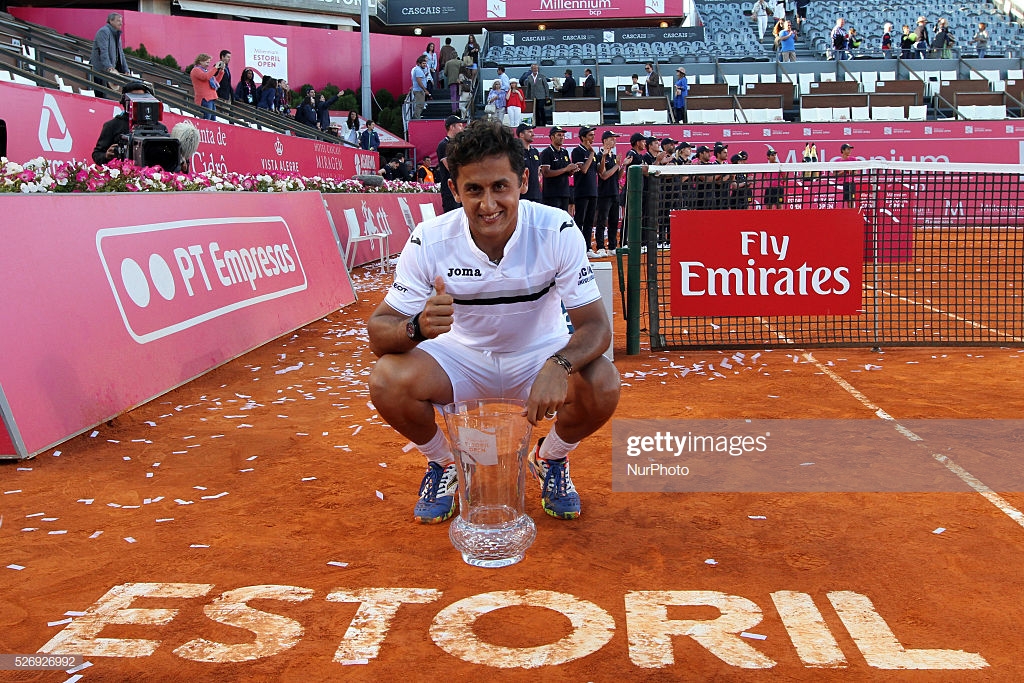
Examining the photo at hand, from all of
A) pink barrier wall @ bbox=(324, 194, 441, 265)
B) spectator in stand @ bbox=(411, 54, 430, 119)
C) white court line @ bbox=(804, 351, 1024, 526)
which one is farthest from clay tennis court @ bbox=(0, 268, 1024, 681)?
spectator in stand @ bbox=(411, 54, 430, 119)

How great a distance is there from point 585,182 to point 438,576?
12.5 meters

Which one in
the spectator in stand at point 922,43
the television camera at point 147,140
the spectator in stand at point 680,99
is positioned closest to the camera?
the television camera at point 147,140

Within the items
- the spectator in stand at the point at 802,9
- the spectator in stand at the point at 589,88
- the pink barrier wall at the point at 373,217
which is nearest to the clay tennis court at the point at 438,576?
the pink barrier wall at the point at 373,217

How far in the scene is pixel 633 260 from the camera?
25.6 feet

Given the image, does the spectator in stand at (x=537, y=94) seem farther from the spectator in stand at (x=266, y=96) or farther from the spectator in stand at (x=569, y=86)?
the spectator in stand at (x=266, y=96)

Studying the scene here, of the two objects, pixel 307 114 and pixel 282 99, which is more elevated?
pixel 282 99

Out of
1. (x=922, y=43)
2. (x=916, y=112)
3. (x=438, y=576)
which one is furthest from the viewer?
(x=922, y=43)

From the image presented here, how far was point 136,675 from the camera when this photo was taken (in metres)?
2.61

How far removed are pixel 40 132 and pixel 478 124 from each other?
1051cm

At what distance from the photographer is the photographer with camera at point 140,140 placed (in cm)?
1054

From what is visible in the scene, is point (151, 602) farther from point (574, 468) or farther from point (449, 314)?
point (574, 468)

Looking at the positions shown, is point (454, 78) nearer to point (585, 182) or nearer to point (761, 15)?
point (761, 15)

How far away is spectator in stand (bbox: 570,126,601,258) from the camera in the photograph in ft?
48.5

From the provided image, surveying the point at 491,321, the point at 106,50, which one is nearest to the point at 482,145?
the point at 491,321
